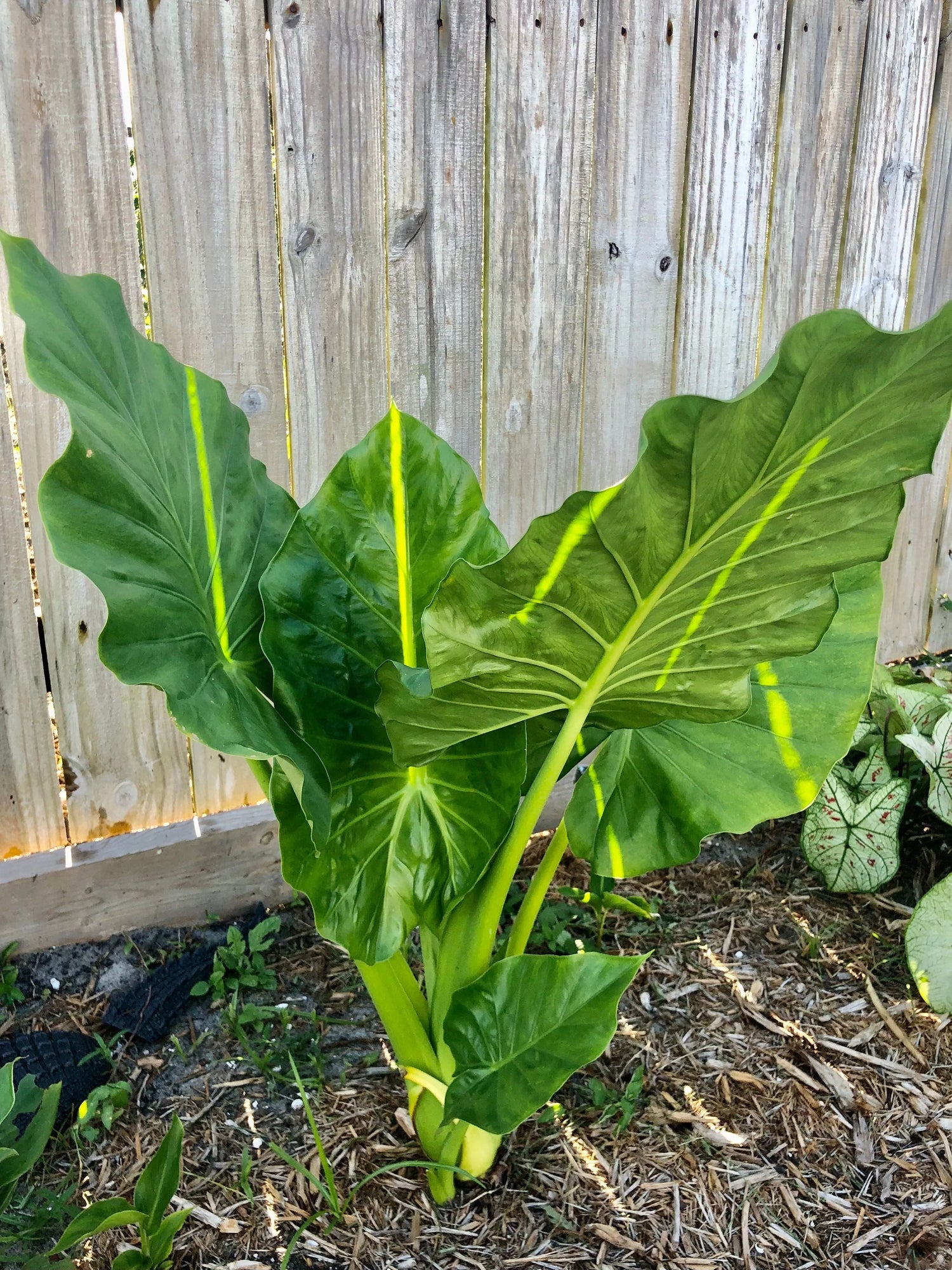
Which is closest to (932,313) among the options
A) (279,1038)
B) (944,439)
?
(944,439)

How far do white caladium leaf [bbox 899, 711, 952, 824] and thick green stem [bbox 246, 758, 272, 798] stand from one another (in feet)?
4.06

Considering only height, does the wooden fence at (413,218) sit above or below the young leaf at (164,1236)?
above

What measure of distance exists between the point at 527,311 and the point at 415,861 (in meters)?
1.19

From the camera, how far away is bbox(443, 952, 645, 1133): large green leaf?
3.27ft

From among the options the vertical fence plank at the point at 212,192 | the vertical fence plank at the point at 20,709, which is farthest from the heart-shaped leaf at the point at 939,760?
the vertical fence plank at the point at 20,709

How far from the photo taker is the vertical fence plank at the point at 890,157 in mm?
2217

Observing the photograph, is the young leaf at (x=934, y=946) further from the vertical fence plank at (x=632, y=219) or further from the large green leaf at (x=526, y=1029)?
the vertical fence plank at (x=632, y=219)

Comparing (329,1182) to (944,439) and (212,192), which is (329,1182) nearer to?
(212,192)

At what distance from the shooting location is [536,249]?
1865 mm

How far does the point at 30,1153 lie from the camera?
1.10m

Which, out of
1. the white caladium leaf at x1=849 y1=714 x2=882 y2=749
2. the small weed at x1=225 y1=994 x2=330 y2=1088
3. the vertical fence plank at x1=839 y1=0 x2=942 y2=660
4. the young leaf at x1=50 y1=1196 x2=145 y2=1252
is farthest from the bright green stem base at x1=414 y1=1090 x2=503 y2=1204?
the vertical fence plank at x1=839 y1=0 x2=942 y2=660

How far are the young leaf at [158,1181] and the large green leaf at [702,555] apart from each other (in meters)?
0.56

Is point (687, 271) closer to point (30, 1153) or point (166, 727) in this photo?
point (166, 727)

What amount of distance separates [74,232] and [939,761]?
179cm
